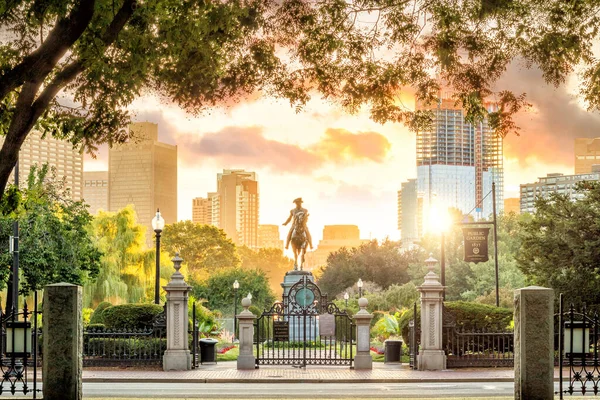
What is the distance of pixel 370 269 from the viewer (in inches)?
3342

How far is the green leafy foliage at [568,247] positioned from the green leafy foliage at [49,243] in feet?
60.6

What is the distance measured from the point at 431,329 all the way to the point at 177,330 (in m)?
7.08

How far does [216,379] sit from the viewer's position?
22453 millimetres

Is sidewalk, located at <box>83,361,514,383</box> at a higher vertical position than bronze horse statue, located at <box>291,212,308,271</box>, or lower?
lower

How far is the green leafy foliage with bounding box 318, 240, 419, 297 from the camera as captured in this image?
3329 inches

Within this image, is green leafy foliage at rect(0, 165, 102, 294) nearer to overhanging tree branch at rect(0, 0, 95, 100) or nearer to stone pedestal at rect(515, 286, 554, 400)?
overhanging tree branch at rect(0, 0, 95, 100)

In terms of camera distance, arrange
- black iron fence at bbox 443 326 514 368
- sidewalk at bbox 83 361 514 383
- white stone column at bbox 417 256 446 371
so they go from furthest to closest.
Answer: black iron fence at bbox 443 326 514 368 → white stone column at bbox 417 256 446 371 → sidewalk at bbox 83 361 514 383

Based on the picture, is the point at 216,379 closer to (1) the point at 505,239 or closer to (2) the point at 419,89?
(2) the point at 419,89

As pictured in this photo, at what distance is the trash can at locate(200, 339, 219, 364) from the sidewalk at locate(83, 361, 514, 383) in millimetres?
1274

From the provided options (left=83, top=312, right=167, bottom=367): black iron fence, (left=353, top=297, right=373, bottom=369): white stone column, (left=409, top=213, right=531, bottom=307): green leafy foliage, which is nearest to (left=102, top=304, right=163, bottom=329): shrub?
(left=83, top=312, right=167, bottom=367): black iron fence

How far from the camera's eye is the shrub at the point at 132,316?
87.8 ft

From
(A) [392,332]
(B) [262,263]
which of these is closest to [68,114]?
(A) [392,332]

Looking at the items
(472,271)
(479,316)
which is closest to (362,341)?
(479,316)

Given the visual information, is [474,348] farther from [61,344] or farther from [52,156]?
[52,156]
